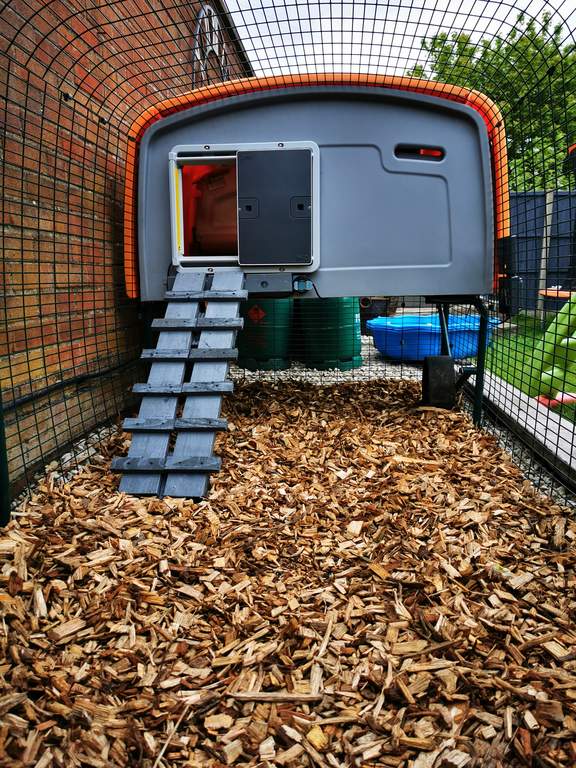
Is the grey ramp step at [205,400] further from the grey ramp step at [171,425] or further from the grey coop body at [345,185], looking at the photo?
the grey coop body at [345,185]

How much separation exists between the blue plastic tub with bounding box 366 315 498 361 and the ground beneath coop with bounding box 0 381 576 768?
2597 millimetres

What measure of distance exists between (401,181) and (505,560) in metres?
2.08

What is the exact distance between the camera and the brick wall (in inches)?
85.6

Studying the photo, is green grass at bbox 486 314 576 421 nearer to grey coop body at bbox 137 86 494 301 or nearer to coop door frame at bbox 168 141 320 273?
grey coop body at bbox 137 86 494 301

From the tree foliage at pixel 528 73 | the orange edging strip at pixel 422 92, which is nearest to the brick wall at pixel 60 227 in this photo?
the orange edging strip at pixel 422 92

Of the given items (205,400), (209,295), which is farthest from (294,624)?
(209,295)

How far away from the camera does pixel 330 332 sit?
15.3ft

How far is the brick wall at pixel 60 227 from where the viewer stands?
2.17 meters

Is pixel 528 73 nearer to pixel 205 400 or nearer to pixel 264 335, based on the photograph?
pixel 205 400

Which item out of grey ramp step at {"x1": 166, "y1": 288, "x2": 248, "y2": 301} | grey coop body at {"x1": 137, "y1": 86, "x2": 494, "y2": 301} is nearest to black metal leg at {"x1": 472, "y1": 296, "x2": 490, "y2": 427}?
grey coop body at {"x1": 137, "y1": 86, "x2": 494, "y2": 301}

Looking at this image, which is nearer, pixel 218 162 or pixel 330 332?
pixel 218 162

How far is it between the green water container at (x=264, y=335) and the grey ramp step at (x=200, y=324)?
1841mm

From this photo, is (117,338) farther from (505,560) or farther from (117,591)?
(505,560)

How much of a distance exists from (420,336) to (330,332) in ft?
2.83
